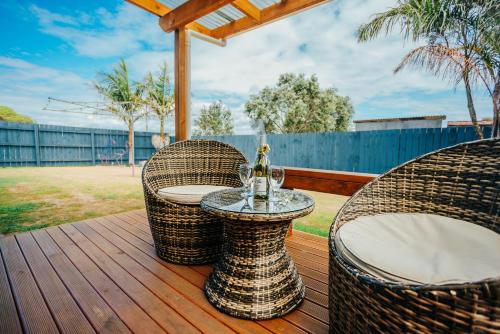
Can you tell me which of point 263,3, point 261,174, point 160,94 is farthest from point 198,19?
point 160,94

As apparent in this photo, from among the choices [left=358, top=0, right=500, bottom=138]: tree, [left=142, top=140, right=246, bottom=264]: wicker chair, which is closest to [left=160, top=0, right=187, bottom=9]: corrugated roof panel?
[left=142, top=140, right=246, bottom=264]: wicker chair

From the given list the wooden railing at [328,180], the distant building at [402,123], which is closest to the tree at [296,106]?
the distant building at [402,123]

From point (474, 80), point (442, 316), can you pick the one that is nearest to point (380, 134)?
point (474, 80)

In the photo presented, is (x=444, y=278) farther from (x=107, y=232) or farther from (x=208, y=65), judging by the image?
(x=208, y=65)

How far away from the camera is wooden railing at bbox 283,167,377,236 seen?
6.06 ft

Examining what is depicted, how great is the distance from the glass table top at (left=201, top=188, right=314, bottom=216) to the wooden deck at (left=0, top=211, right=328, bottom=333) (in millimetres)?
517

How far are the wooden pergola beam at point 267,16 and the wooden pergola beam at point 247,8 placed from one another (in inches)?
2.3

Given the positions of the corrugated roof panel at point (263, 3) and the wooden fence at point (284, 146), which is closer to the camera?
the corrugated roof panel at point (263, 3)

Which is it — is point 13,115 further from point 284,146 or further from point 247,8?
point 247,8

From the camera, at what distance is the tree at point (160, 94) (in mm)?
10891

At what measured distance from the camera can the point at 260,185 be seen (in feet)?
4.46

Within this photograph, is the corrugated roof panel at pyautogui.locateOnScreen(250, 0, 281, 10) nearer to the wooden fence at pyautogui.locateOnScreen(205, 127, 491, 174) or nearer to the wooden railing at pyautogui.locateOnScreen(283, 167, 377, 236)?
the wooden railing at pyautogui.locateOnScreen(283, 167, 377, 236)

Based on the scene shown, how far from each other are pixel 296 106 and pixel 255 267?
31.6 feet

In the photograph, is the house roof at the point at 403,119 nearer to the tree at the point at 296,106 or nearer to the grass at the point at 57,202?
the tree at the point at 296,106
